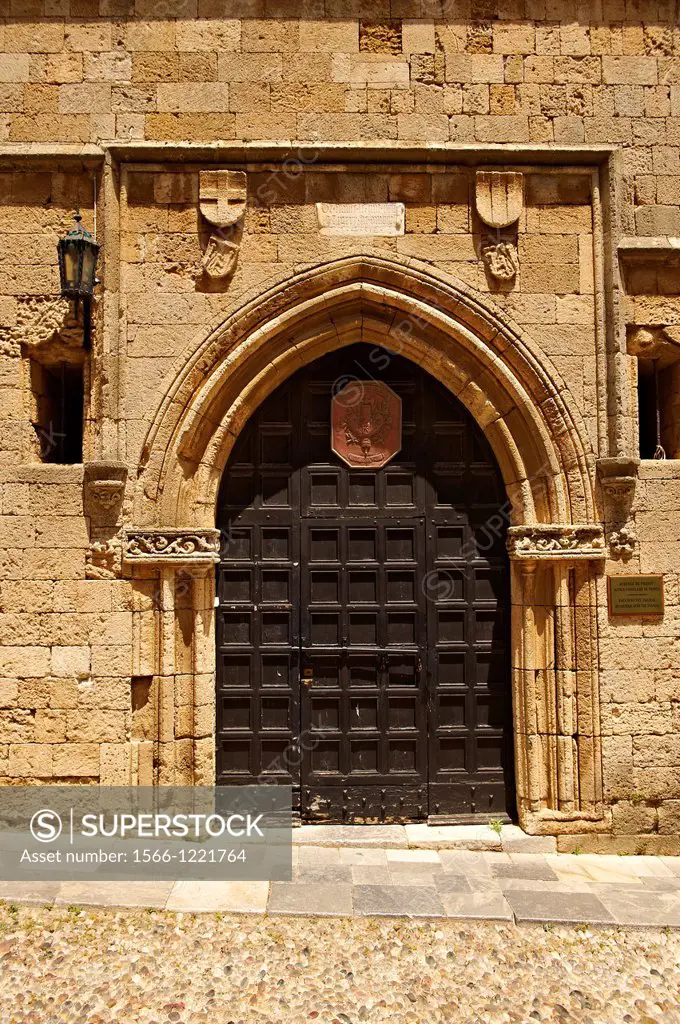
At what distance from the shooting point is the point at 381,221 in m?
4.64

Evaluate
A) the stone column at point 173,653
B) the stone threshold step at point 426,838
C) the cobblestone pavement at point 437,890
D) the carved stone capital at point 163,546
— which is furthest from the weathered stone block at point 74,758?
the stone threshold step at point 426,838

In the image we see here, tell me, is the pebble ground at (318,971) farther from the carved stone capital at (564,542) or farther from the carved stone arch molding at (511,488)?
the carved stone capital at (564,542)

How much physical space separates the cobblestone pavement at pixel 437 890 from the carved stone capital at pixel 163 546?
Result: 2084mm

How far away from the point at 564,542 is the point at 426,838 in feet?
7.75

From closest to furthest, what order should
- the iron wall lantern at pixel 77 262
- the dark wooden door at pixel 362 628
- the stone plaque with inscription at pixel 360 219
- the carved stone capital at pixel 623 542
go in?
the iron wall lantern at pixel 77 262 → the carved stone capital at pixel 623 542 → the stone plaque with inscription at pixel 360 219 → the dark wooden door at pixel 362 628

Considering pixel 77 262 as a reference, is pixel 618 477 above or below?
below

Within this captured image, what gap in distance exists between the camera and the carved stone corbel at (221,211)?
4.56 metres

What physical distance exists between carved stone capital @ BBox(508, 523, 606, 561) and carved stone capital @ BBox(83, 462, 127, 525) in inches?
116

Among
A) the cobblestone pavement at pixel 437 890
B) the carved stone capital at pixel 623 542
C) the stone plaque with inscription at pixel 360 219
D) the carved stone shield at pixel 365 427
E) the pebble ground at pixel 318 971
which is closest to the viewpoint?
the pebble ground at pixel 318 971

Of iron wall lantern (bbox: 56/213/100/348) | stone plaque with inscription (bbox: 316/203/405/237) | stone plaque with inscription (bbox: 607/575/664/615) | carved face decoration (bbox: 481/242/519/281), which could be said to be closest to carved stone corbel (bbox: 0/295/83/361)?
iron wall lantern (bbox: 56/213/100/348)

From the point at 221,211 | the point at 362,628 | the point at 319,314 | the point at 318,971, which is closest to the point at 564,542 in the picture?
the point at 362,628

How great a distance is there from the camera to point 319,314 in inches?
185

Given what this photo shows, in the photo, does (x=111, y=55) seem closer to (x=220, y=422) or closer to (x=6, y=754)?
(x=220, y=422)

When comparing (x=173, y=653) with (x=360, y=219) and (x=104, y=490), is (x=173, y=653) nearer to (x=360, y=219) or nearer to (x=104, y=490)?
(x=104, y=490)
